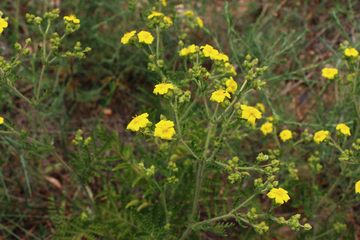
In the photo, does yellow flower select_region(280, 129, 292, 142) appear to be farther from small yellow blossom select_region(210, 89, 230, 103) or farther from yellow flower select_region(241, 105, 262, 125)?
small yellow blossom select_region(210, 89, 230, 103)

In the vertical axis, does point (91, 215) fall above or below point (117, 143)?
below

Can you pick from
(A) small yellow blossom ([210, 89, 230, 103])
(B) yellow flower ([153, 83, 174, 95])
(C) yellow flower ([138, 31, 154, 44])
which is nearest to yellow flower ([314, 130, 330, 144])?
(A) small yellow blossom ([210, 89, 230, 103])

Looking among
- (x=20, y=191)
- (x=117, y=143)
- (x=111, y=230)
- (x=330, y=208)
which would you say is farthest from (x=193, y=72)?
(x=20, y=191)

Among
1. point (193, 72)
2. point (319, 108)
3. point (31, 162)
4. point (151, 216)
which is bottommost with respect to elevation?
point (31, 162)

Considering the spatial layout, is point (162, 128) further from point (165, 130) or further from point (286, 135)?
point (286, 135)

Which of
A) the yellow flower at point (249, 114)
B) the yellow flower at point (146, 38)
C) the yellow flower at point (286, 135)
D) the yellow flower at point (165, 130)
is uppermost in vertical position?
the yellow flower at point (146, 38)

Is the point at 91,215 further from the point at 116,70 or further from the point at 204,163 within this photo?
the point at 116,70

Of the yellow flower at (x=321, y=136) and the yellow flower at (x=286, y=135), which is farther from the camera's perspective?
the yellow flower at (x=286, y=135)

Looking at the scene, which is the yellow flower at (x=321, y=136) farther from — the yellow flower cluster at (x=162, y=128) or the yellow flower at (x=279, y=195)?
the yellow flower cluster at (x=162, y=128)

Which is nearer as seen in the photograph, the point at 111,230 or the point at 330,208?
the point at 111,230

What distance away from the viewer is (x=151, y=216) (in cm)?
262

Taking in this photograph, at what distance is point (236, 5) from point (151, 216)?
13.0 feet

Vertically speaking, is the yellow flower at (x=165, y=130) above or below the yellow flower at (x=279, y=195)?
above

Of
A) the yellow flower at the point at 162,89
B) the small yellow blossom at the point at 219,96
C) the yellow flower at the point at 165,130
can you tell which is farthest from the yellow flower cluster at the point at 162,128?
the small yellow blossom at the point at 219,96
